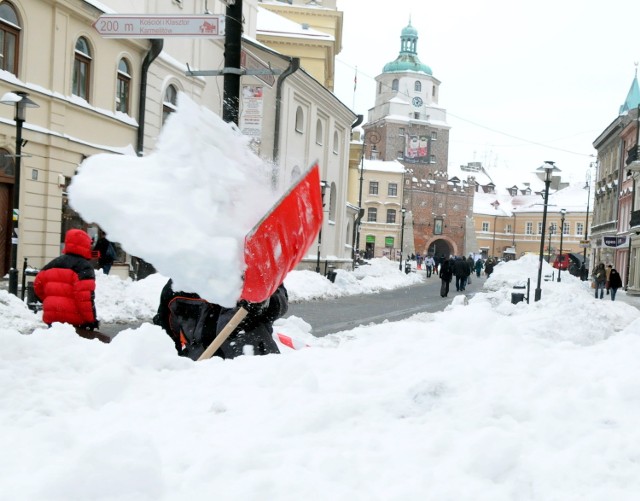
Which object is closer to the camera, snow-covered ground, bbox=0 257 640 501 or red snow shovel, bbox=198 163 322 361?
snow-covered ground, bbox=0 257 640 501

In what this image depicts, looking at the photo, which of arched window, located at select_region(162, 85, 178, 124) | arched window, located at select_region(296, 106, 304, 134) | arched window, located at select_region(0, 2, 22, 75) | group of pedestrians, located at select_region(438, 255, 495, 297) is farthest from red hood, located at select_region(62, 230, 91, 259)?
arched window, located at select_region(296, 106, 304, 134)

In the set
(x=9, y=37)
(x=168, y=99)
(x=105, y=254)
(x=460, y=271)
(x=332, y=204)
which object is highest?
(x=9, y=37)

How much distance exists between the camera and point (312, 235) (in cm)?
400

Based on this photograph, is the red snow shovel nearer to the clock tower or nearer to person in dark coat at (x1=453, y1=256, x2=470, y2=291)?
person in dark coat at (x1=453, y1=256, x2=470, y2=291)

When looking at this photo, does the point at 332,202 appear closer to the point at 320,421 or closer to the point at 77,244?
the point at 77,244

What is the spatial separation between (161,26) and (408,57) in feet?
322

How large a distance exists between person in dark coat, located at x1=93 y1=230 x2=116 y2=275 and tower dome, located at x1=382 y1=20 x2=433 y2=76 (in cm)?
8684

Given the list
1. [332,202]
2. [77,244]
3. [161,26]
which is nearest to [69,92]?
[161,26]

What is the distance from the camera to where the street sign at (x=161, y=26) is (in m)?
7.21

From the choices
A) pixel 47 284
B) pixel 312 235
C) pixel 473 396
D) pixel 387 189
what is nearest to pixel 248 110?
pixel 47 284

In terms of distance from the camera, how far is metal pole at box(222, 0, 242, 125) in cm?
704

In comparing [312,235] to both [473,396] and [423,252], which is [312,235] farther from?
[423,252]

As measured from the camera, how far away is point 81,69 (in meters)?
16.2

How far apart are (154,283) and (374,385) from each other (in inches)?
503
